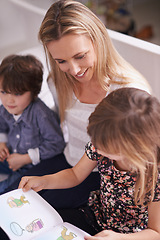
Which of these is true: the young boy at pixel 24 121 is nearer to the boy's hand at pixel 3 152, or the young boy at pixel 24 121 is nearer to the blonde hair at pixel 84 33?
the boy's hand at pixel 3 152

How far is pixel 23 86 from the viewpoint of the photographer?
1.20 metres

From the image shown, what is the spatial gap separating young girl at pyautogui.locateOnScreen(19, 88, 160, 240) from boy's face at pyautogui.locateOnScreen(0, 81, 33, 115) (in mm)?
355

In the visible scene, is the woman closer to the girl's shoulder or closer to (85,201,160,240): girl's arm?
the girl's shoulder

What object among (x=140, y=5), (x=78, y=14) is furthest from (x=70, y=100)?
(x=140, y=5)

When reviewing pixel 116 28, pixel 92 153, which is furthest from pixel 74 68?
pixel 116 28

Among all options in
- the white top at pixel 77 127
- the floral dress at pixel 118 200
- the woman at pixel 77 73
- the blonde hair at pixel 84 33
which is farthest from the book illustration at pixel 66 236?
the blonde hair at pixel 84 33

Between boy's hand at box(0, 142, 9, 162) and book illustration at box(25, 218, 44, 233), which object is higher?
book illustration at box(25, 218, 44, 233)

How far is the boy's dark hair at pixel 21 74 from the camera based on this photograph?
3.87 feet

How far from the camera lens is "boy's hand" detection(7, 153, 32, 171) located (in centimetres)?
130

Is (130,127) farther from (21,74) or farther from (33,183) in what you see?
(21,74)

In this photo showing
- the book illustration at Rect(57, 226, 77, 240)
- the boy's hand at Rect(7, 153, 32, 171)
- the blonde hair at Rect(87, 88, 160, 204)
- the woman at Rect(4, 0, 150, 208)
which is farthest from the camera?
the boy's hand at Rect(7, 153, 32, 171)

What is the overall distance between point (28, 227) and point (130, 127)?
43 centimetres

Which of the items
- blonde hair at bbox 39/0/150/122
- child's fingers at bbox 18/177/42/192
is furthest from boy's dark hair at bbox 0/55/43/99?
child's fingers at bbox 18/177/42/192

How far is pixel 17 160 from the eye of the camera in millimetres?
1301
